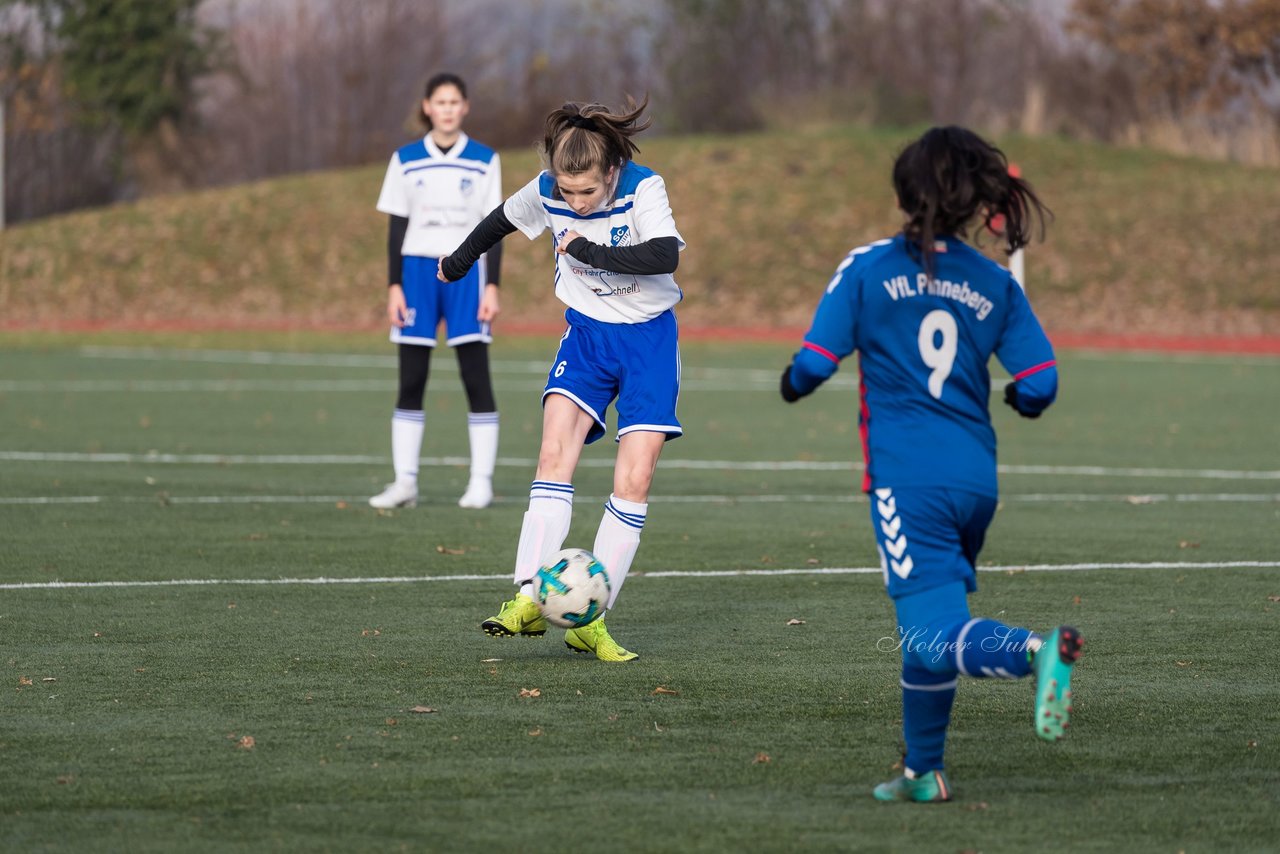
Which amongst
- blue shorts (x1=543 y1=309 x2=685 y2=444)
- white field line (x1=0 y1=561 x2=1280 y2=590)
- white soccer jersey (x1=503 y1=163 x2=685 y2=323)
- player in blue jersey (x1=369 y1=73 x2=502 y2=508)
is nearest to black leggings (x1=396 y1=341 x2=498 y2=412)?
player in blue jersey (x1=369 y1=73 x2=502 y2=508)

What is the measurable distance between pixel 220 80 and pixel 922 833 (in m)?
58.4

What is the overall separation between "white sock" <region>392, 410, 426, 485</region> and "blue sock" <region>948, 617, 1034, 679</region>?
680cm

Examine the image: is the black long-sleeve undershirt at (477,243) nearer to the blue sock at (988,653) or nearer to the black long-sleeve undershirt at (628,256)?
the black long-sleeve undershirt at (628,256)

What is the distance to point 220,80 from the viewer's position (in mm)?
59969

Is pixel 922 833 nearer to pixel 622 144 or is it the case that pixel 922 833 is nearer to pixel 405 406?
pixel 622 144

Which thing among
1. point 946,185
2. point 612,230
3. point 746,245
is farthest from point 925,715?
point 746,245

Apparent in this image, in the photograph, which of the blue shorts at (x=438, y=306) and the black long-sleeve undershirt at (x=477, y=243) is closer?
the black long-sleeve undershirt at (x=477, y=243)

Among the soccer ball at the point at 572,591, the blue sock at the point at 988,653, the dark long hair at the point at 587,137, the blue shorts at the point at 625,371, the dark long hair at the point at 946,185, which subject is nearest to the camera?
the blue sock at the point at 988,653

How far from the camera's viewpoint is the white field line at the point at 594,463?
13320 millimetres

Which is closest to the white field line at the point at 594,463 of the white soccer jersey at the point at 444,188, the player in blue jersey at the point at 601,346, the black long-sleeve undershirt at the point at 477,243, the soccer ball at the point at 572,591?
the white soccer jersey at the point at 444,188

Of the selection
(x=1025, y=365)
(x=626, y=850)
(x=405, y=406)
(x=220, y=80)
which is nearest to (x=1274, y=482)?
(x=405, y=406)

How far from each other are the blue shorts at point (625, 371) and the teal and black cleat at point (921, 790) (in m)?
2.25

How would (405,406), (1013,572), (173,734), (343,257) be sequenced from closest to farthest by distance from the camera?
(173,734) → (1013,572) → (405,406) → (343,257)

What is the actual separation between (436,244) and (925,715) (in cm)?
687
